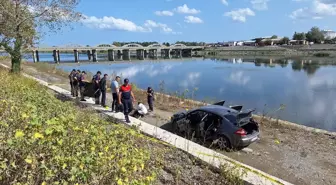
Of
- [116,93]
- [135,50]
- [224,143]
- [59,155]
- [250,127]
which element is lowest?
[224,143]

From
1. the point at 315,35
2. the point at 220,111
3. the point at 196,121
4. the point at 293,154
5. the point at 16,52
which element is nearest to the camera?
the point at 293,154

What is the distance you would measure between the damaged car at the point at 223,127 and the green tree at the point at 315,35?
147000 mm

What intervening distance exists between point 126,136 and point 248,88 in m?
30.8

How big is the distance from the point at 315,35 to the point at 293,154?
14713 centimetres

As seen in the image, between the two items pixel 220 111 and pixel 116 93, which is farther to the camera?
pixel 116 93

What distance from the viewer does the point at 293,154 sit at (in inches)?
404

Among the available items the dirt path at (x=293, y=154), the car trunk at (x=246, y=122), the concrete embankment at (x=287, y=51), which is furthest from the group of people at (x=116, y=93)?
the concrete embankment at (x=287, y=51)

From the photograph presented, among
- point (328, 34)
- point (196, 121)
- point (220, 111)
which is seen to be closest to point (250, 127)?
point (220, 111)

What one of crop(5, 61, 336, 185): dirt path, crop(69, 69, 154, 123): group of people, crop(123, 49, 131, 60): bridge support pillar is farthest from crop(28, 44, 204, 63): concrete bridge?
crop(5, 61, 336, 185): dirt path

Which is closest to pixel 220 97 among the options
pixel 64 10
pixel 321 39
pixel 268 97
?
pixel 268 97

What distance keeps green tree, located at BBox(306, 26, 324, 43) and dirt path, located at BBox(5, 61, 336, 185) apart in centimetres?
14330

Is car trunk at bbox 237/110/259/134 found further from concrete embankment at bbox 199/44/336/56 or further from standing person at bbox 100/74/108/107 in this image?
concrete embankment at bbox 199/44/336/56

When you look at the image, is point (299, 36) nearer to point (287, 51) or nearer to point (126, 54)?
point (287, 51)

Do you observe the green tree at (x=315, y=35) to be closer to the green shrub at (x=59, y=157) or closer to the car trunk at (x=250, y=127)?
the car trunk at (x=250, y=127)
